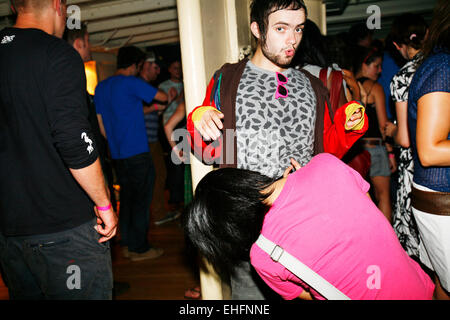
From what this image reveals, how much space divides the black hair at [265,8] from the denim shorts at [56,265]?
1.28 meters

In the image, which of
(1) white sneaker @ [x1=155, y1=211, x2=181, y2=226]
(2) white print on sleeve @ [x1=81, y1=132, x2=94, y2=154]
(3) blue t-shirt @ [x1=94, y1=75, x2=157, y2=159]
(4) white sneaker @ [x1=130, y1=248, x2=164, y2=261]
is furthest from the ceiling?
(2) white print on sleeve @ [x1=81, y1=132, x2=94, y2=154]

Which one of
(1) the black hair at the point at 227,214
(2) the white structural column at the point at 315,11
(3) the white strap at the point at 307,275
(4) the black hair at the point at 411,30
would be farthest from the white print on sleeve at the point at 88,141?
(2) the white structural column at the point at 315,11

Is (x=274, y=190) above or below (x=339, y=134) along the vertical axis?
below

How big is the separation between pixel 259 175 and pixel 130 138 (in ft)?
7.61

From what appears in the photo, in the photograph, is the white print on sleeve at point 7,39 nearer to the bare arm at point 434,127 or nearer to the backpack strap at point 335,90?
the backpack strap at point 335,90

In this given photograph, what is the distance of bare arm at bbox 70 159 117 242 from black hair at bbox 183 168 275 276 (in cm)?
53

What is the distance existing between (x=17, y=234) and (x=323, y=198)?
129cm

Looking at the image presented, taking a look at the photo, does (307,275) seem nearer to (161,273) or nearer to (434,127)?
(434,127)

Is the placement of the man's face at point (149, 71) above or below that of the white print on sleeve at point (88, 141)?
above

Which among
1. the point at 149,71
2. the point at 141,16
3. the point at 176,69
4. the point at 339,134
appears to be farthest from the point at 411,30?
the point at 141,16

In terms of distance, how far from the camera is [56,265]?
136 cm

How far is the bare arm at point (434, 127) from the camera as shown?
1.31 metres

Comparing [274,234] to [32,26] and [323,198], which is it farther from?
[32,26]
